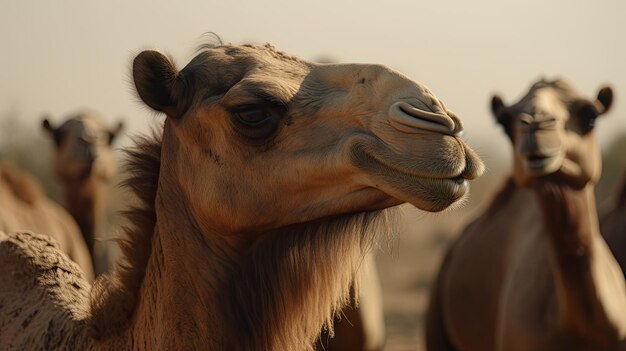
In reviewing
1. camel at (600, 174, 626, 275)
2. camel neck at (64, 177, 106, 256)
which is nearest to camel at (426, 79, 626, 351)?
camel at (600, 174, 626, 275)

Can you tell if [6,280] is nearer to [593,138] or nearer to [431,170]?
[431,170]

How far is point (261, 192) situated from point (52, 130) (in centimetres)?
715

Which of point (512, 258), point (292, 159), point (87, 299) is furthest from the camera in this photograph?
point (512, 258)

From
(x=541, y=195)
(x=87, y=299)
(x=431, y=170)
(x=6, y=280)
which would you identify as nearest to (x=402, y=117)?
(x=431, y=170)

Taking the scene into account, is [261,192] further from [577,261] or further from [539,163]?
[577,261]

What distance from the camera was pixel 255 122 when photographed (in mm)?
3035

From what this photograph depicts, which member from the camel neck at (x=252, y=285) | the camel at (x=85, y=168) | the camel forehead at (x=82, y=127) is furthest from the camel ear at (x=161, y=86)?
the camel forehead at (x=82, y=127)

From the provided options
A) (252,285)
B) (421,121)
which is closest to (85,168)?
(252,285)

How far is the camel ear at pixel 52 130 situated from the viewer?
9.68 meters

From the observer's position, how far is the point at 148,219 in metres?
3.31

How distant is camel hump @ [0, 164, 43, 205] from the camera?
843 centimetres

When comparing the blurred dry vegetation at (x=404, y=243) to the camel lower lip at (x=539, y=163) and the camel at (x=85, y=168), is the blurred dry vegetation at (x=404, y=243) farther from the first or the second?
the camel lower lip at (x=539, y=163)

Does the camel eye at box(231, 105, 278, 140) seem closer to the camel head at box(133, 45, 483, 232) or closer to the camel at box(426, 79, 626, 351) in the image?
the camel head at box(133, 45, 483, 232)

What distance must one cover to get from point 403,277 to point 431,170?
21032 millimetres
